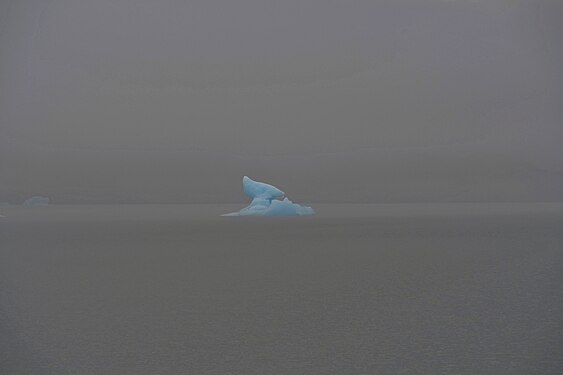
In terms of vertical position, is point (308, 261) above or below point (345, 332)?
above

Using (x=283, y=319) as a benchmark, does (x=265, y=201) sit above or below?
above

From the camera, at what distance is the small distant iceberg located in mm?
77562

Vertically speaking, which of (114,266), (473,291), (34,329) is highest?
(114,266)

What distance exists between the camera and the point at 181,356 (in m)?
8.27

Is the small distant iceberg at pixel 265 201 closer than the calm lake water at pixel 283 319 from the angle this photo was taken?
No

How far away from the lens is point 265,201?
3255 inches

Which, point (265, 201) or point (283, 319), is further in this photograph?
point (265, 201)

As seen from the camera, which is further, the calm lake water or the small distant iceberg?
Result: the small distant iceberg

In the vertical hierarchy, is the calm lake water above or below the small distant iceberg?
below

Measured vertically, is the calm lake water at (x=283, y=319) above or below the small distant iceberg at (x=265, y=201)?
below

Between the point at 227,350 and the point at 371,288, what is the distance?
7184 mm

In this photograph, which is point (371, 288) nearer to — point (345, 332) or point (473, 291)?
point (473, 291)

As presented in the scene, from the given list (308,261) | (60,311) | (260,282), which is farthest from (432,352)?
(308,261)

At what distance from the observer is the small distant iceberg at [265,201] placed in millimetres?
77562
